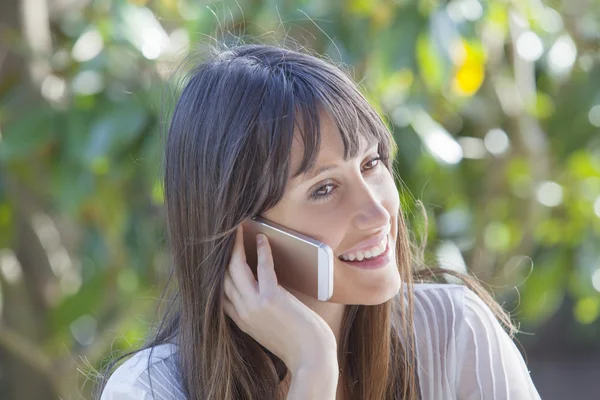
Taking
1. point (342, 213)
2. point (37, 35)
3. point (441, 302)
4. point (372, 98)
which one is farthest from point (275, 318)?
point (37, 35)

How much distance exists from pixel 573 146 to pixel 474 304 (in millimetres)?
868

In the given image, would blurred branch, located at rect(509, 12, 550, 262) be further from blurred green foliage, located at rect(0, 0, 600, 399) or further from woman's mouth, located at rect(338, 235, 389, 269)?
woman's mouth, located at rect(338, 235, 389, 269)

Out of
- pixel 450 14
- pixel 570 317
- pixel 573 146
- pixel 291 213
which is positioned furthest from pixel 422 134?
pixel 570 317

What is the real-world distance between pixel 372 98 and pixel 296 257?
0.72 m

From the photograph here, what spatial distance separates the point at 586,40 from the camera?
225cm

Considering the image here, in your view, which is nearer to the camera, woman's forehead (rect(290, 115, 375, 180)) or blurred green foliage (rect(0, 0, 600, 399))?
woman's forehead (rect(290, 115, 375, 180))

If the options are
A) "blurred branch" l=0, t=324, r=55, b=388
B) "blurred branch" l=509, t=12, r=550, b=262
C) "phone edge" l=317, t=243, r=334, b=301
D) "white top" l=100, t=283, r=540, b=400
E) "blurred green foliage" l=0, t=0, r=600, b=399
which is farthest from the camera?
"blurred branch" l=0, t=324, r=55, b=388

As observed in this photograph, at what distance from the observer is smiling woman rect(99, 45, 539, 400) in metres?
1.20

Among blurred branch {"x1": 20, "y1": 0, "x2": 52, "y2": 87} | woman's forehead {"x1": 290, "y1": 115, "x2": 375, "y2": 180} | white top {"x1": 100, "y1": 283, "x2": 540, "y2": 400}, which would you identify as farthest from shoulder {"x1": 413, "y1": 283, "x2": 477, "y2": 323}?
blurred branch {"x1": 20, "y1": 0, "x2": 52, "y2": 87}

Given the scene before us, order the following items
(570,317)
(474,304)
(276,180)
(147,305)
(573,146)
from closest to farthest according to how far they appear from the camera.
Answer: (276,180), (474,304), (573,146), (147,305), (570,317)

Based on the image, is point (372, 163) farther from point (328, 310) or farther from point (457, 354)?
point (457, 354)

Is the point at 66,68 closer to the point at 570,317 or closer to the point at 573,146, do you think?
the point at 573,146

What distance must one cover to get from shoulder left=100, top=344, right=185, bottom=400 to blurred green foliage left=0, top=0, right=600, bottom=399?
2.12 feet

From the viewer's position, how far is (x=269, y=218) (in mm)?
1249
